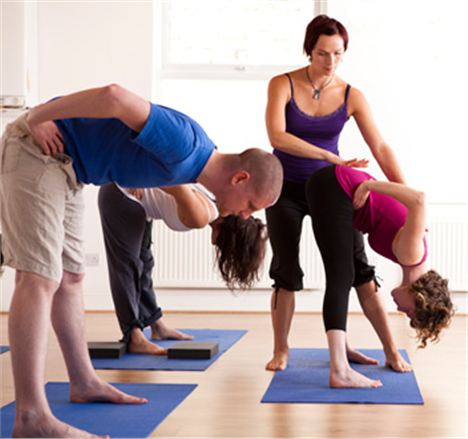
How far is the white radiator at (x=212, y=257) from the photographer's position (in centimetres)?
575

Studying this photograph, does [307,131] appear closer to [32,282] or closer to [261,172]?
[261,172]

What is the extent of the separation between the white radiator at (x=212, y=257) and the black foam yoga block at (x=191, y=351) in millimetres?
1922

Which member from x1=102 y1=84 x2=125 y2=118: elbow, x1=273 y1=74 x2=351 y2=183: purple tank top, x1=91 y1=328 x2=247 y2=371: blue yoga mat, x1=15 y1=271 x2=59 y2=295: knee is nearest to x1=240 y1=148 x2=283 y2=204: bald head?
x1=102 y1=84 x2=125 y2=118: elbow

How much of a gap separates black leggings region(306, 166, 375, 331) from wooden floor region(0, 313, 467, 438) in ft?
1.30

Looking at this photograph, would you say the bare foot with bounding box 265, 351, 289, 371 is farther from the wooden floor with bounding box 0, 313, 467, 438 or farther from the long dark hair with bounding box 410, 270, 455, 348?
the long dark hair with bounding box 410, 270, 455, 348

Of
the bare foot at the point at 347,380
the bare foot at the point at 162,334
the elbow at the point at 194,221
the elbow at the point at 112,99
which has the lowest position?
the bare foot at the point at 162,334

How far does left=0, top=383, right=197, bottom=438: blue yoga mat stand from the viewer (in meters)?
2.37

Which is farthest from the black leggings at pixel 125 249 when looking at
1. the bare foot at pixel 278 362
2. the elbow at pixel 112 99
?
the elbow at pixel 112 99

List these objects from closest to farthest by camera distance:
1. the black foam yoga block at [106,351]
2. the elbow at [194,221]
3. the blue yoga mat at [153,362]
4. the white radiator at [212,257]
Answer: the elbow at [194,221], the blue yoga mat at [153,362], the black foam yoga block at [106,351], the white radiator at [212,257]

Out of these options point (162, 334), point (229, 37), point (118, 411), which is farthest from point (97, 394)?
point (229, 37)

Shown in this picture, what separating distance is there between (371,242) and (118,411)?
3.76 feet

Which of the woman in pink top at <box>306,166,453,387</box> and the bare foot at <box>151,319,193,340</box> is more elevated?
the woman in pink top at <box>306,166,453,387</box>

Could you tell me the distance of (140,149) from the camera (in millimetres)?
2264

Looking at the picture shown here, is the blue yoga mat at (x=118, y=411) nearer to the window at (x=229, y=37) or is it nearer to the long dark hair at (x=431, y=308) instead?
the long dark hair at (x=431, y=308)
